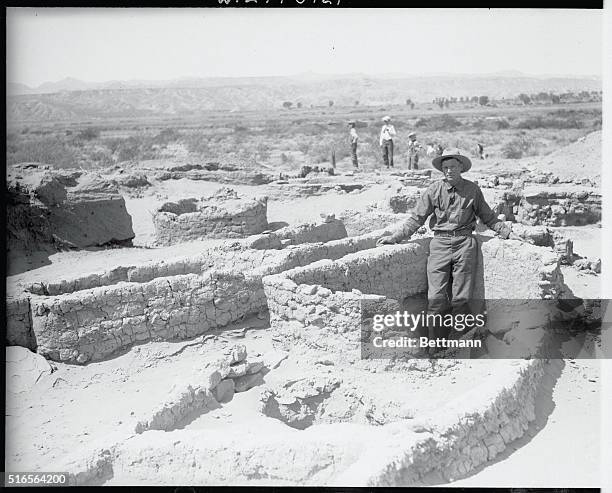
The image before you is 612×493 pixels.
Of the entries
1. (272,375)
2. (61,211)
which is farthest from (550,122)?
(272,375)

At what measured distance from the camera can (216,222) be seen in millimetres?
9188

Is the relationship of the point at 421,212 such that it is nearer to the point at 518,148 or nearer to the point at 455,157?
the point at 455,157

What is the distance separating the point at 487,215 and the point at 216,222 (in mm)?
4260

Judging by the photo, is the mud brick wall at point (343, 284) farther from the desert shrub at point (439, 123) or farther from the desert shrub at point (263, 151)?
the desert shrub at point (439, 123)

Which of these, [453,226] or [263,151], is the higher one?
[453,226]

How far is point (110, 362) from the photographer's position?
20.5 ft

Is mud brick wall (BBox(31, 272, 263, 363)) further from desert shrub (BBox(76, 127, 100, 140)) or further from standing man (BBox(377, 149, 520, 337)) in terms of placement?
desert shrub (BBox(76, 127, 100, 140))

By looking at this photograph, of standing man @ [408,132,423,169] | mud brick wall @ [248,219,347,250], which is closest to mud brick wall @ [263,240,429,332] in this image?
mud brick wall @ [248,219,347,250]

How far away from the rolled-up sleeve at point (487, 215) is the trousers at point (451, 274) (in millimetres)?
249

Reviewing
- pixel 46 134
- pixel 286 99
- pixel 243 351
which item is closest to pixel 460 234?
pixel 243 351

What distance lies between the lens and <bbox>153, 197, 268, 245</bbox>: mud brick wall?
919 centimetres

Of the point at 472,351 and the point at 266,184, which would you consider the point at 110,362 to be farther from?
the point at 266,184

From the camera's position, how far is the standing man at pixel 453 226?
632 cm

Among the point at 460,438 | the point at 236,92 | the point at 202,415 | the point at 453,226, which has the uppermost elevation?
the point at 236,92
